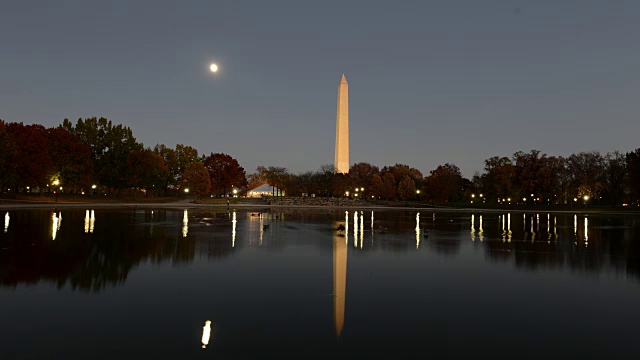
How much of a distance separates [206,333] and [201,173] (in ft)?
296

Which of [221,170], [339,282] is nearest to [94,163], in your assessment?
[221,170]

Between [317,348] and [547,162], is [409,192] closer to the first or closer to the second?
[547,162]

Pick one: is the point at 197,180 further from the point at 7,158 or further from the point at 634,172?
the point at 634,172

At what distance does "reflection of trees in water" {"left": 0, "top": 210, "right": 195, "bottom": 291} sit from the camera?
41.2 feet

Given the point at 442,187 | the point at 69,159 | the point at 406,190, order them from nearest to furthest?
1. the point at 69,159
2. the point at 442,187
3. the point at 406,190

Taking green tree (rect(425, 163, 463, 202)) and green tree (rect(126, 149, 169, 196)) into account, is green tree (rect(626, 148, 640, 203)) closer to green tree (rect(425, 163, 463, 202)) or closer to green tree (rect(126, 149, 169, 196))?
→ green tree (rect(425, 163, 463, 202))

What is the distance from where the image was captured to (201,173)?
9494cm

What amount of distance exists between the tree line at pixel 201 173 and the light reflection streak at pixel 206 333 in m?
63.0

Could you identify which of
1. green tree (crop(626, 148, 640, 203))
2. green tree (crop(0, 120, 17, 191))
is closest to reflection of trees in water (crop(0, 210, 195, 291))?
Result: green tree (crop(0, 120, 17, 191))

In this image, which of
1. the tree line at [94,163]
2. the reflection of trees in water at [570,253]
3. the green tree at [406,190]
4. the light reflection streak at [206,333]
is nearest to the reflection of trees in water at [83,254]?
the light reflection streak at [206,333]

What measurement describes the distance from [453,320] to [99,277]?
9.87 metres

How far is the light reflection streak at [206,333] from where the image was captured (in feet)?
24.8

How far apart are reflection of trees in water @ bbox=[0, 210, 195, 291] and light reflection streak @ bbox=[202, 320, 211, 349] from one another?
14.5 feet

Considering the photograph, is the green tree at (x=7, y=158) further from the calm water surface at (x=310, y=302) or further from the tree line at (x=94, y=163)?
the calm water surface at (x=310, y=302)
